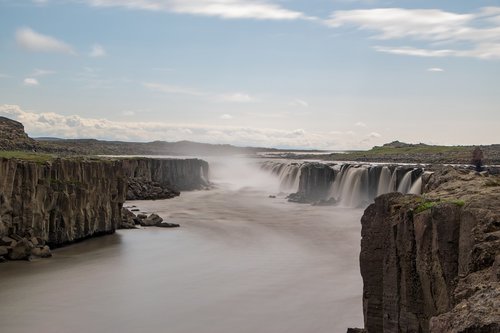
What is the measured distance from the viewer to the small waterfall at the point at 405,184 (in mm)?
55744

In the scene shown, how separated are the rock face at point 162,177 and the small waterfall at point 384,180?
26791 mm

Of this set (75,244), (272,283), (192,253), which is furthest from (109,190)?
(272,283)

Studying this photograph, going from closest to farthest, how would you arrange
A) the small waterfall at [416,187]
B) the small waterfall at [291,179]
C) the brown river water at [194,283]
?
the brown river water at [194,283] < the small waterfall at [416,187] < the small waterfall at [291,179]

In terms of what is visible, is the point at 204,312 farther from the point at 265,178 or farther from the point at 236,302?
the point at 265,178

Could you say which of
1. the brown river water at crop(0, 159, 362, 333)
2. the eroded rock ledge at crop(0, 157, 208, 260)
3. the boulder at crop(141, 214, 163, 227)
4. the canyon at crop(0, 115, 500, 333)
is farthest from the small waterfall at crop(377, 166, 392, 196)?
the eroded rock ledge at crop(0, 157, 208, 260)

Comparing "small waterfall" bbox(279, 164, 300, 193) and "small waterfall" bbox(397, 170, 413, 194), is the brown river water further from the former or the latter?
"small waterfall" bbox(279, 164, 300, 193)

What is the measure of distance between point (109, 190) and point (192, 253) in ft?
37.0

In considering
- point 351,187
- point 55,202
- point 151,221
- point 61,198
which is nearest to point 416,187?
point 351,187

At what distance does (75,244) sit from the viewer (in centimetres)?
3778

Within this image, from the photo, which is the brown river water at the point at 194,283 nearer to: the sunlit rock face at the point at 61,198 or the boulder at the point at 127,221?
the boulder at the point at 127,221

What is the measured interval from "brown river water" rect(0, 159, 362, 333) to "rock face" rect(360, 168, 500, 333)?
6463 mm

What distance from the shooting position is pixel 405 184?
185 ft

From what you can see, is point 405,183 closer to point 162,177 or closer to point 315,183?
point 315,183

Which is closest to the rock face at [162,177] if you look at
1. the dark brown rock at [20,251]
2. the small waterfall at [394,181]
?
the small waterfall at [394,181]
